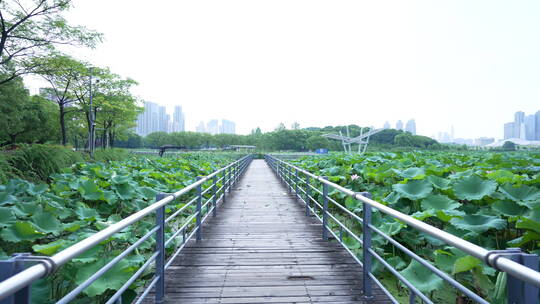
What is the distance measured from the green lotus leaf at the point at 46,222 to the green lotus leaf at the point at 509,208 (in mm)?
4294

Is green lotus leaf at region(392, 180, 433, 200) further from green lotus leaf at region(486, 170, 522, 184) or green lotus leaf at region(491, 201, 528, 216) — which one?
green lotus leaf at region(486, 170, 522, 184)

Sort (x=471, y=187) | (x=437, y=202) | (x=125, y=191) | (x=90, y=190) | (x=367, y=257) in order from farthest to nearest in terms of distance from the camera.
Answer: (x=125, y=191) < (x=90, y=190) < (x=471, y=187) < (x=437, y=202) < (x=367, y=257)

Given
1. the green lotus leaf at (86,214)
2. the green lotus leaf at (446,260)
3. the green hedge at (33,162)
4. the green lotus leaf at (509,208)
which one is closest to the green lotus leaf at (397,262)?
the green lotus leaf at (446,260)

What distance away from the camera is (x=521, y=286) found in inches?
43.9

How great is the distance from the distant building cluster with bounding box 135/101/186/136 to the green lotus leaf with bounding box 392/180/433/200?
8412 centimetres

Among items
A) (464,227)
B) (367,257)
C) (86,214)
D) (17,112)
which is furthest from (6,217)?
(17,112)

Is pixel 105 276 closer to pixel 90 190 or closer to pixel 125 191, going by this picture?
pixel 90 190

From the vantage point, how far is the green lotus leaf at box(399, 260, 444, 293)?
84.5 inches

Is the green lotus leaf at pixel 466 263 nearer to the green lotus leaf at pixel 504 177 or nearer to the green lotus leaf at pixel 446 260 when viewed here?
the green lotus leaf at pixel 446 260

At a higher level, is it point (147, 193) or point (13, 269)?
point (13, 269)

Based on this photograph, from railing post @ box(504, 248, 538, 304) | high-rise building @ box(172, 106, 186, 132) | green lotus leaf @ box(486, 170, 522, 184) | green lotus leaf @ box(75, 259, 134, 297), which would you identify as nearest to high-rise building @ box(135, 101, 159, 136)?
high-rise building @ box(172, 106, 186, 132)

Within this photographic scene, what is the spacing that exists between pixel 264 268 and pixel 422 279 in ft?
4.83

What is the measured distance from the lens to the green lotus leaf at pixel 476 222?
2576 millimetres

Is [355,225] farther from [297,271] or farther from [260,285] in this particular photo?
[260,285]
